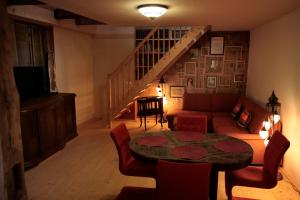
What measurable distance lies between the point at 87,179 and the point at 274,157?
2.41 m

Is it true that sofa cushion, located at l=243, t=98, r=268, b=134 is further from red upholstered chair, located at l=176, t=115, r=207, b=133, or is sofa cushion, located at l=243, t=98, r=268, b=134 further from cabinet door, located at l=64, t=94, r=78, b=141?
cabinet door, located at l=64, t=94, r=78, b=141

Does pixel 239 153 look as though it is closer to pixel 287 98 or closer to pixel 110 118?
pixel 287 98

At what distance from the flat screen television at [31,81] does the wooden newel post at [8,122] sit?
1.52 m

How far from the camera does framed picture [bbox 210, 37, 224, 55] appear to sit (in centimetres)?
609

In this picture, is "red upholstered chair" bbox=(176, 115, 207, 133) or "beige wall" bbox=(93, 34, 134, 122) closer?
"red upholstered chair" bbox=(176, 115, 207, 133)

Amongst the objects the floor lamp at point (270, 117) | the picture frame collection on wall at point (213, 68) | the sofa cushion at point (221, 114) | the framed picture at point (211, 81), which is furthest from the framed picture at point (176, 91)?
the floor lamp at point (270, 117)

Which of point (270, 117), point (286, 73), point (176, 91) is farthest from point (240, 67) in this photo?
point (270, 117)

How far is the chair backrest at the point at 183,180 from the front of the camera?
1812mm

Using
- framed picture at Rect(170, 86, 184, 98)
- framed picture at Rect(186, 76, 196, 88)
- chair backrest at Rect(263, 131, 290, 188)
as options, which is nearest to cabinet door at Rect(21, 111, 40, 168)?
chair backrest at Rect(263, 131, 290, 188)

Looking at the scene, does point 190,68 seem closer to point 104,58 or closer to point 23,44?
point 104,58

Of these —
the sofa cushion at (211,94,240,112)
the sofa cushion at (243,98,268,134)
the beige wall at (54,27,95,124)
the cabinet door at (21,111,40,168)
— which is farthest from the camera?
the sofa cushion at (211,94,240,112)

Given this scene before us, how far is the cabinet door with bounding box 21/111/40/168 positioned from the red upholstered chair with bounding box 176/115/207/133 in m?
2.17

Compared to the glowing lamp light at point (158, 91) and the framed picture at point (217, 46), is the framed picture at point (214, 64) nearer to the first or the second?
the framed picture at point (217, 46)

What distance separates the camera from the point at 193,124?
3.43 metres
